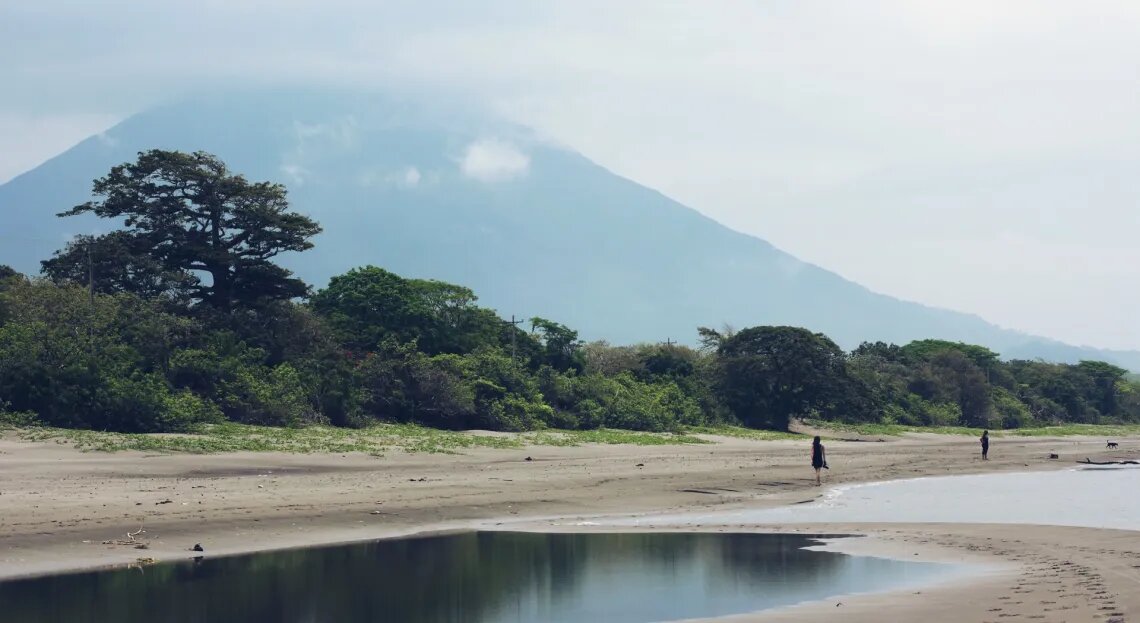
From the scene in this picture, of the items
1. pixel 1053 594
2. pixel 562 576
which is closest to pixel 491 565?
pixel 562 576

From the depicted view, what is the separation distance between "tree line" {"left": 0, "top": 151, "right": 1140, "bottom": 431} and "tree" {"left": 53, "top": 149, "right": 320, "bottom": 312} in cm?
8

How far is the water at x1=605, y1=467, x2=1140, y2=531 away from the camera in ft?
75.9

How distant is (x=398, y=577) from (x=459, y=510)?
6.90 meters

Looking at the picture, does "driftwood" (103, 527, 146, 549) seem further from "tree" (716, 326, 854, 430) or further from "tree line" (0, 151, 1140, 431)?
"tree" (716, 326, 854, 430)

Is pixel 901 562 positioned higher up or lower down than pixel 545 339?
lower down

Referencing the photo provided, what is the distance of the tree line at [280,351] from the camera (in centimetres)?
3453

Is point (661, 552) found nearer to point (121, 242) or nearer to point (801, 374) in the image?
point (121, 242)

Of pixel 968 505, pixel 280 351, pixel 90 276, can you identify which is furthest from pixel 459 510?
pixel 90 276

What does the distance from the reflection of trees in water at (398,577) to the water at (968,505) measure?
3.14 meters

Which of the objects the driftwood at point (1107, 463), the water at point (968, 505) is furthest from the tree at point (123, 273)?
the driftwood at point (1107, 463)

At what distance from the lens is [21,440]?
27.1 metres

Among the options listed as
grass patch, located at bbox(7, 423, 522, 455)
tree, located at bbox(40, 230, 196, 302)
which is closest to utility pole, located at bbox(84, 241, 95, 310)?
tree, located at bbox(40, 230, 196, 302)

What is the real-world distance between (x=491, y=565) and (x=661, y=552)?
3098 millimetres

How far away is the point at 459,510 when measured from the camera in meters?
23.6
